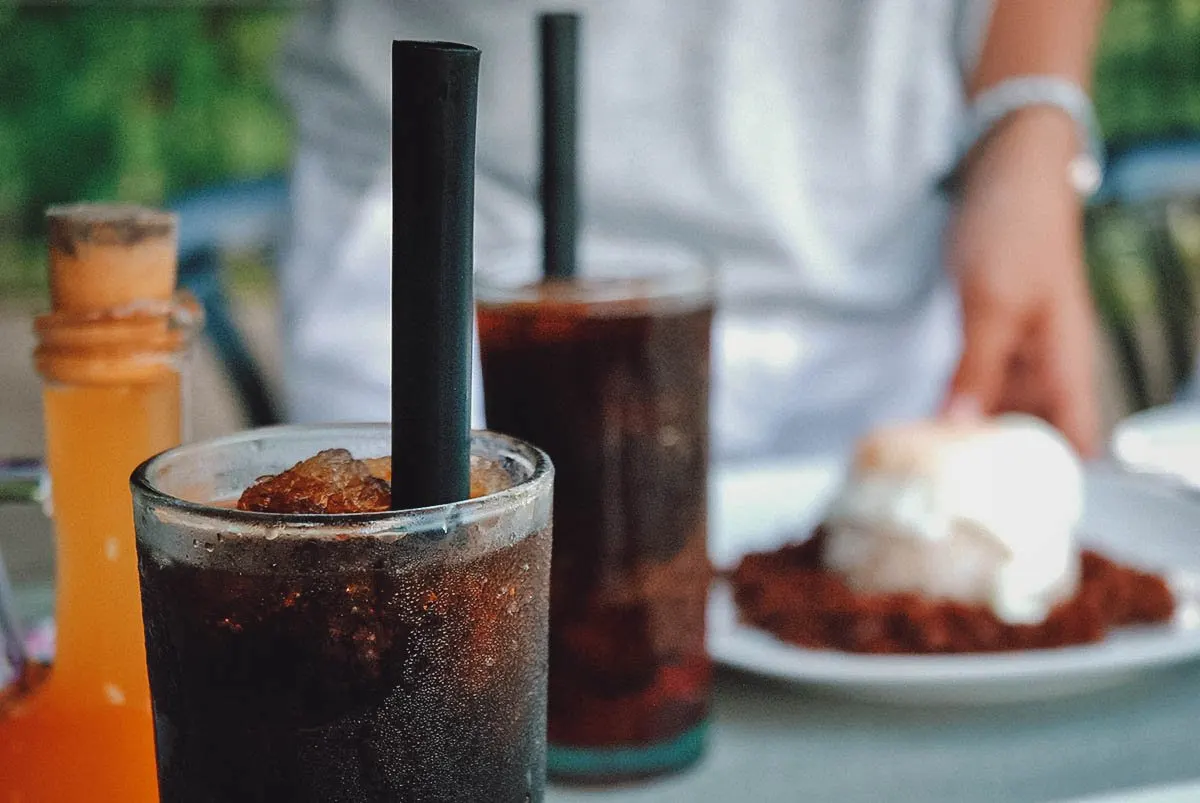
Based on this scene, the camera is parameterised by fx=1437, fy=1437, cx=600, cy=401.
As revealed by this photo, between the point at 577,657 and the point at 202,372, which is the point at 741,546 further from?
the point at 202,372

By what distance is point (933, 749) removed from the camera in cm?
74

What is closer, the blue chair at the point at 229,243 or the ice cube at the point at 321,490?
the ice cube at the point at 321,490

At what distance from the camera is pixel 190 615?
39 centimetres

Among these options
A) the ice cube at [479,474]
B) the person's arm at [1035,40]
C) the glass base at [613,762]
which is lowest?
the glass base at [613,762]

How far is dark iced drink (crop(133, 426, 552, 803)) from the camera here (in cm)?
37

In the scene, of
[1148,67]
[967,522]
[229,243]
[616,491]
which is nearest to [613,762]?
[616,491]

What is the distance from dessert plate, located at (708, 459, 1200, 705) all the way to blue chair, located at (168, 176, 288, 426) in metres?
0.69

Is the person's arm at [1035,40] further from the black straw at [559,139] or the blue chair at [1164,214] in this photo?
the black straw at [559,139]

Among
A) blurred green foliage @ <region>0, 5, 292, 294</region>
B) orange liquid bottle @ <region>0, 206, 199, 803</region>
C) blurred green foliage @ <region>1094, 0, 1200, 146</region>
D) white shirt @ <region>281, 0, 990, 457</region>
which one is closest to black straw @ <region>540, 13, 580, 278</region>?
orange liquid bottle @ <region>0, 206, 199, 803</region>

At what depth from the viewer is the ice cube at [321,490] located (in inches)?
15.5

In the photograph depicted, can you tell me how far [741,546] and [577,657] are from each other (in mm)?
398

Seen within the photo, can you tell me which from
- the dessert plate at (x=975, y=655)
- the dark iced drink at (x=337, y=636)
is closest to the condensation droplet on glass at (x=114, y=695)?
the dark iced drink at (x=337, y=636)

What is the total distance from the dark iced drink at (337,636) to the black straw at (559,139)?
0.27 m

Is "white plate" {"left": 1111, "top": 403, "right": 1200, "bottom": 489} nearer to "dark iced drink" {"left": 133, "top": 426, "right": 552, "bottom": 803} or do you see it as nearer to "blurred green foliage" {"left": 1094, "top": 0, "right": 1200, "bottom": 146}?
"dark iced drink" {"left": 133, "top": 426, "right": 552, "bottom": 803}
